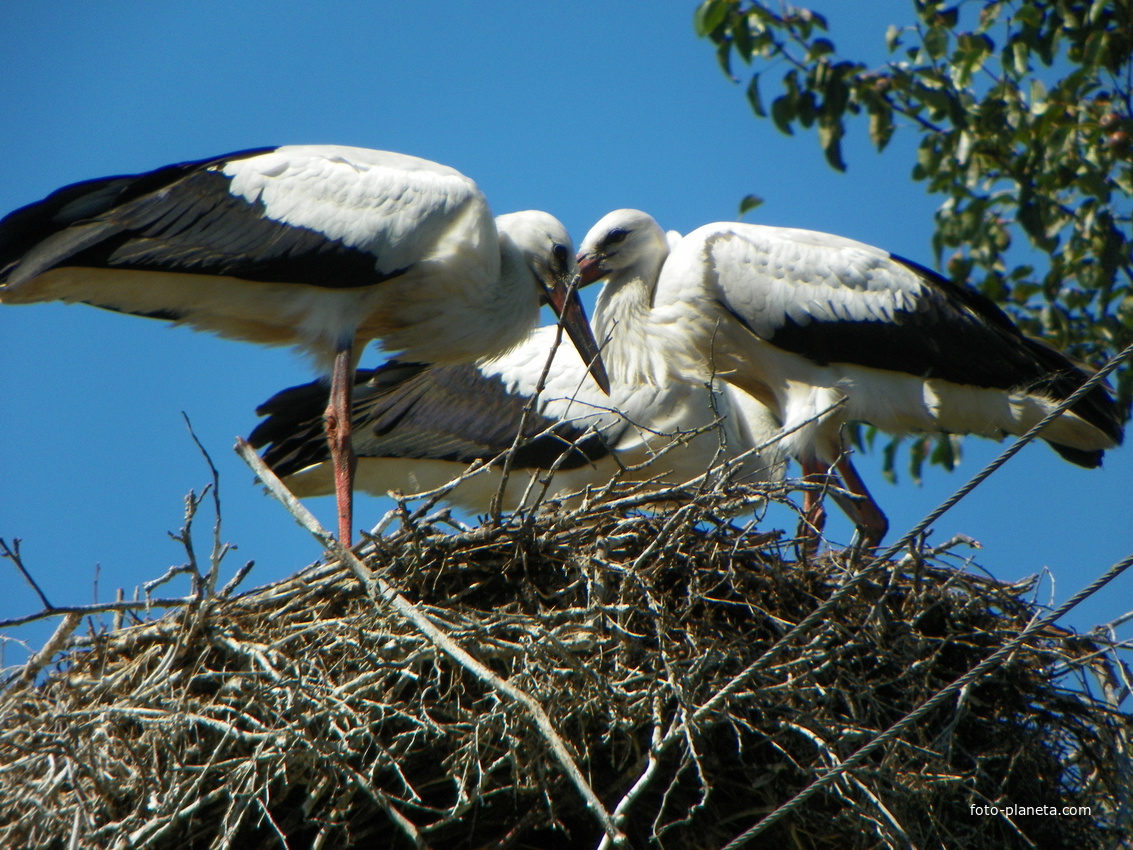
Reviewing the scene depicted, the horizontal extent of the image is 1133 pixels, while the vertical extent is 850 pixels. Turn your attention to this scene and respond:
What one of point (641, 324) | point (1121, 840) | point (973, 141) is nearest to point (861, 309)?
point (641, 324)

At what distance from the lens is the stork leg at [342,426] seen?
5.17 metres

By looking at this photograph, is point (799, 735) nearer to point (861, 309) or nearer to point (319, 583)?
point (319, 583)

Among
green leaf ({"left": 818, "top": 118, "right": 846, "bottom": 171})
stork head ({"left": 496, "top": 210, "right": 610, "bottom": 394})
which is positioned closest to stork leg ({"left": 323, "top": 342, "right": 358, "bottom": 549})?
stork head ({"left": 496, "top": 210, "right": 610, "bottom": 394})

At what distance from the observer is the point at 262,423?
6.20 m

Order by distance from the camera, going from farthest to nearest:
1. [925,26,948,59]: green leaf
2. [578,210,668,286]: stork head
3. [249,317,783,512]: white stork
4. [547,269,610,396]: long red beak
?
[925,26,948,59]: green leaf, [578,210,668,286]: stork head, [249,317,783,512]: white stork, [547,269,610,396]: long red beak

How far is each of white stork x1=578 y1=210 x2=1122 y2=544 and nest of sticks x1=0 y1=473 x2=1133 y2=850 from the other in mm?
1487

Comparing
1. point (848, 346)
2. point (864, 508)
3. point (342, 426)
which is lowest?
point (864, 508)

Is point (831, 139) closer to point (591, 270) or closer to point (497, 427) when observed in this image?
point (591, 270)

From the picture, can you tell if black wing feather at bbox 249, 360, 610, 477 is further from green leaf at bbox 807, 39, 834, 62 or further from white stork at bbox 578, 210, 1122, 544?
green leaf at bbox 807, 39, 834, 62

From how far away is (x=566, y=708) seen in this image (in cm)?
366

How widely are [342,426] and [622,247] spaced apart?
5.85 feet

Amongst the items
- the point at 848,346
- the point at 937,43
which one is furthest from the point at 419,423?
the point at 937,43

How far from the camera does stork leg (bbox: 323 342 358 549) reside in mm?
5168

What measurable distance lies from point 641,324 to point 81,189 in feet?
8.57
